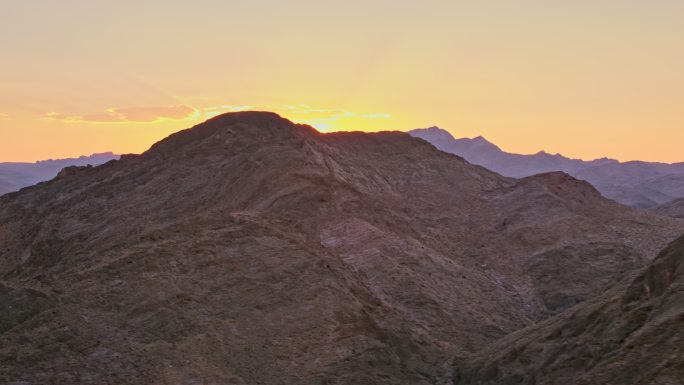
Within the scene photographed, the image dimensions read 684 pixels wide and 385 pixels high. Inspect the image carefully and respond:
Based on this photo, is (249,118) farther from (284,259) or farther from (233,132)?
(284,259)

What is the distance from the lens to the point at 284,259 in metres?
25.9

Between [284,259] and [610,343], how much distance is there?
13.0 metres

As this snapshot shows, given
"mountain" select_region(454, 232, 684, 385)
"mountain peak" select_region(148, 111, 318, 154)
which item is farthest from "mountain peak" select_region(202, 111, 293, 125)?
"mountain" select_region(454, 232, 684, 385)

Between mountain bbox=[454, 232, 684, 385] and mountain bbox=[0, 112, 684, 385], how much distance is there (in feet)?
8.37

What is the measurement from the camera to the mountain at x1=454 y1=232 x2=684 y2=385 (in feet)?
46.8

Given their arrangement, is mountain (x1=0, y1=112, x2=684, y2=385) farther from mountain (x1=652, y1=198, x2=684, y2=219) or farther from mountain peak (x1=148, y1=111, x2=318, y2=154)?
mountain (x1=652, y1=198, x2=684, y2=219)

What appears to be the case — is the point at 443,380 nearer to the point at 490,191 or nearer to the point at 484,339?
the point at 484,339

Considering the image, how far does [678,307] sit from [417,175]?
39165 mm

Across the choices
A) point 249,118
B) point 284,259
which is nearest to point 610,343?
point 284,259

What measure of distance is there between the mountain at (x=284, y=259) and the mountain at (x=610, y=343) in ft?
8.37

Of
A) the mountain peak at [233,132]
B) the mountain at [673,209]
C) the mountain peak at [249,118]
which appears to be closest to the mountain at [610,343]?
the mountain peak at [233,132]

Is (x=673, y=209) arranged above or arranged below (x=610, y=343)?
above

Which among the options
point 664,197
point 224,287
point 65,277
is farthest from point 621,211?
point 664,197

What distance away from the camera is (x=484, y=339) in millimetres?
26359
